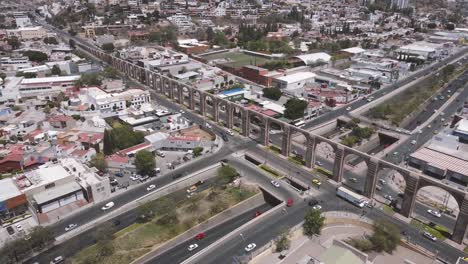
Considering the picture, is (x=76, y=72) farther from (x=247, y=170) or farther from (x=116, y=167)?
(x=247, y=170)

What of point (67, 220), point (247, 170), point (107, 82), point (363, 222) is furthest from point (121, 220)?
point (107, 82)

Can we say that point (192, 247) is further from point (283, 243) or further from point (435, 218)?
point (435, 218)

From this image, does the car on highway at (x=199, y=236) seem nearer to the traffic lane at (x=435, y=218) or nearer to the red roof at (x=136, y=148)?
the red roof at (x=136, y=148)

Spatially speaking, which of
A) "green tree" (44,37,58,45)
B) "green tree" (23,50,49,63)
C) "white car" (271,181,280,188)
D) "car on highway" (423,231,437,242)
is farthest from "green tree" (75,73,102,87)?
"car on highway" (423,231,437,242)

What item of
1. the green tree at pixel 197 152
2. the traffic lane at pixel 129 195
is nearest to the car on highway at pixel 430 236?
the traffic lane at pixel 129 195

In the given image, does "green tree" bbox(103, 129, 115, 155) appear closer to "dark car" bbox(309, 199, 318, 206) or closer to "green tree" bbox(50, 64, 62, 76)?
"dark car" bbox(309, 199, 318, 206)
